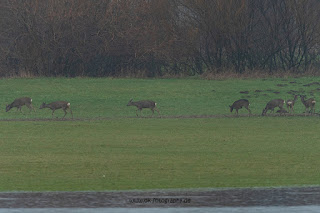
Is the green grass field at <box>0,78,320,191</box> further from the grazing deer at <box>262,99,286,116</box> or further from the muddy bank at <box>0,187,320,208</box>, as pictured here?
the grazing deer at <box>262,99,286,116</box>

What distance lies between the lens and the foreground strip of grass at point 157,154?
14.3m

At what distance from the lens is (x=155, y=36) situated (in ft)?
155

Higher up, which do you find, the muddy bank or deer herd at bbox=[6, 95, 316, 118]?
the muddy bank

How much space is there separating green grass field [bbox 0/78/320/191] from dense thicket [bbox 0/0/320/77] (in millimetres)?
6338

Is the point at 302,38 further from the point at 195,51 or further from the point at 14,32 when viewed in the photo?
the point at 14,32

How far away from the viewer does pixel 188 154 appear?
61.2 ft

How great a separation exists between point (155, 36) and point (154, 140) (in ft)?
83.7

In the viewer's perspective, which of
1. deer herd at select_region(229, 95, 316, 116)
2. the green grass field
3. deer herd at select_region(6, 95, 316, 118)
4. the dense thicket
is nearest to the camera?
the green grass field

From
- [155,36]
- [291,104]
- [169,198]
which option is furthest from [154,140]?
[155,36]

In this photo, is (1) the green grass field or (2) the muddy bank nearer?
(2) the muddy bank

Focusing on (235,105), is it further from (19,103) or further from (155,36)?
(155,36)

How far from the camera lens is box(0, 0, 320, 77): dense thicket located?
45750 mm

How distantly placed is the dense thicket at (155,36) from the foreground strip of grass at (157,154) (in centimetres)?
1774

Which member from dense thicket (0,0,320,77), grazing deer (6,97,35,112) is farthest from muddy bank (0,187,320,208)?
dense thicket (0,0,320,77)
